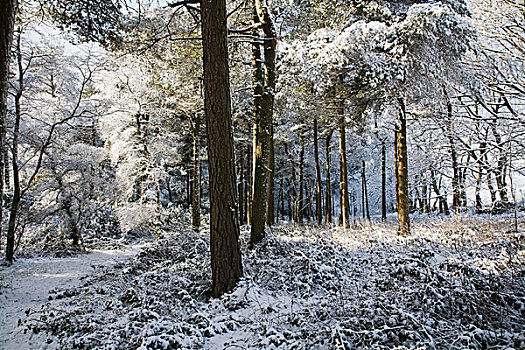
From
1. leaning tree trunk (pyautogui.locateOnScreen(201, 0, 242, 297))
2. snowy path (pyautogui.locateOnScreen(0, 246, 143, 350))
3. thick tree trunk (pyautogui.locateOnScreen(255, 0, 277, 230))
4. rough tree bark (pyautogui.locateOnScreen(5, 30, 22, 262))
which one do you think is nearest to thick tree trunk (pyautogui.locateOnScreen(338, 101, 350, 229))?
thick tree trunk (pyautogui.locateOnScreen(255, 0, 277, 230))

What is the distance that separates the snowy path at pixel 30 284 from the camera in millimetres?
4727

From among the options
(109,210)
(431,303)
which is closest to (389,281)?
(431,303)

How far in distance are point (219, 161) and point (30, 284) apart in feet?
25.3

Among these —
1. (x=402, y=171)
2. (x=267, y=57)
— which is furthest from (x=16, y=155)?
(x=402, y=171)

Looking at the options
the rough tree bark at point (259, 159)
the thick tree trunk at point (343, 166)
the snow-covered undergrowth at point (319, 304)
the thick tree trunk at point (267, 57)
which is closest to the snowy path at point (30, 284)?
the snow-covered undergrowth at point (319, 304)

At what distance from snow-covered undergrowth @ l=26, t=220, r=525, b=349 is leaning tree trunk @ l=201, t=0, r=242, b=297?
41 centimetres

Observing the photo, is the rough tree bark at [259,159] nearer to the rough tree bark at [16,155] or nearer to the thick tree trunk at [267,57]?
the thick tree trunk at [267,57]

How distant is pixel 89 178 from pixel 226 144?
12.3 meters

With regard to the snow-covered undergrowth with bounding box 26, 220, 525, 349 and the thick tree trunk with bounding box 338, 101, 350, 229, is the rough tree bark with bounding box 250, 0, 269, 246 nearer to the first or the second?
the snow-covered undergrowth with bounding box 26, 220, 525, 349

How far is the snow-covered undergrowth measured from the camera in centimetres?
325

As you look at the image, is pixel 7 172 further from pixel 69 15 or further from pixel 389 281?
pixel 389 281

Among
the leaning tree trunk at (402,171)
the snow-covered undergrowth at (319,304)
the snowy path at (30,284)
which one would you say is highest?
the leaning tree trunk at (402,171)

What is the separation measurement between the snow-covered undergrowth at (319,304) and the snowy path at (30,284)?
1.06 ft

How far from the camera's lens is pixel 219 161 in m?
5.08
